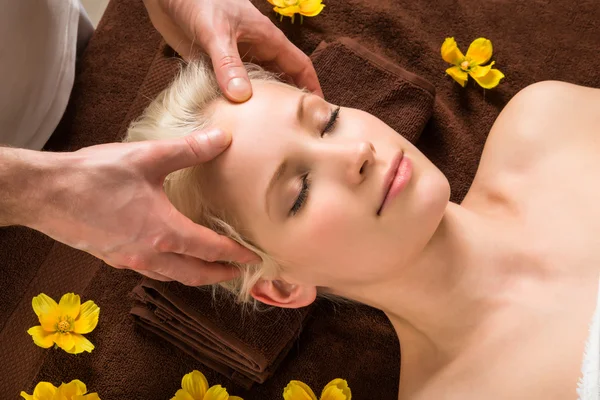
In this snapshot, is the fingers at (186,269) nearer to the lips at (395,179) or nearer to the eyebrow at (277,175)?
the eyebrow at (277,175)

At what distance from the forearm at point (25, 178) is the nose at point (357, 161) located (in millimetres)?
522

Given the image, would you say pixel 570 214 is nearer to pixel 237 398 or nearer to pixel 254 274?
pixel 254 274

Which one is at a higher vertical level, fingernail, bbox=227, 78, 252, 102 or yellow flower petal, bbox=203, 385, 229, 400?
fingernail, bbox=227, 78, 252, 102

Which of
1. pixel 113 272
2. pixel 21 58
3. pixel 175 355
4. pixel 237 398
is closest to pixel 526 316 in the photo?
pixel 237 398

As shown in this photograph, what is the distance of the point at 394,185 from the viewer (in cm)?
102

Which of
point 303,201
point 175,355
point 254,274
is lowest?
point 175,355

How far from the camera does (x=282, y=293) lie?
1249 mm

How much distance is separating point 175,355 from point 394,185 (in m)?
0.83

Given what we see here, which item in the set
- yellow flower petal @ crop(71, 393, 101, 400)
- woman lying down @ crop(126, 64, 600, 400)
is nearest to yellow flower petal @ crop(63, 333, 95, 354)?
yellow flower petal @ crop(71, 393, 101, 400)

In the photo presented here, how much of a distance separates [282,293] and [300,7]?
88 cm

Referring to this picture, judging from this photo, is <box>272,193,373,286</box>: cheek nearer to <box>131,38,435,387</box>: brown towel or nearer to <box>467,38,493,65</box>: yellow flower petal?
<box>131,38,435,387</box>: brown towel

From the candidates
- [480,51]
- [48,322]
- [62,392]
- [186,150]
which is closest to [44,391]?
[62,392]

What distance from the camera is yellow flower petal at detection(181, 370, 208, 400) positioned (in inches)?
55.7

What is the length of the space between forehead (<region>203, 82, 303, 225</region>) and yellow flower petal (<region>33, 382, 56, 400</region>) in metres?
0.73
